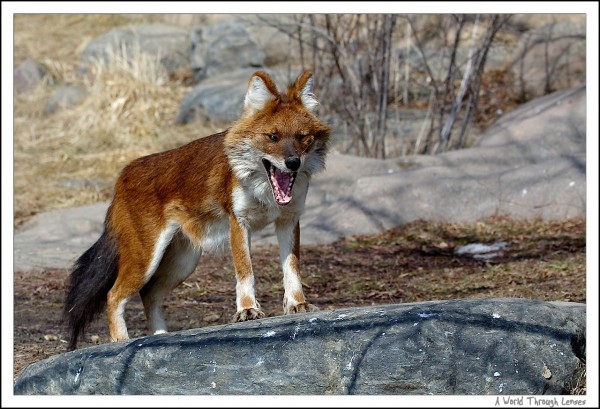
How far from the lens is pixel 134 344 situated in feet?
19.0

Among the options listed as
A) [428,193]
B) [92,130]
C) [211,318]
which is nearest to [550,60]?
[428,193]

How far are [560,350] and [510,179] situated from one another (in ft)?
20.8

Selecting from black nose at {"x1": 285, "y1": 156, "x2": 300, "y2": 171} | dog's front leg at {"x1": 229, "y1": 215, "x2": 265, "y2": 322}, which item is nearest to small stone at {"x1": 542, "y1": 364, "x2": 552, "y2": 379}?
dog's front leg at {"x1": 229, "y1": 215, "x2": 265, "y2": 322}

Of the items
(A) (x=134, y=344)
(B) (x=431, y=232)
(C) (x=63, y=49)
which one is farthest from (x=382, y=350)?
(C) (x=63, y=49)

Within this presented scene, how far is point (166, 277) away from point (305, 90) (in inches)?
73.2

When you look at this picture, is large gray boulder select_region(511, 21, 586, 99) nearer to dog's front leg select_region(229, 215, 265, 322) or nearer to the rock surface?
the rock surface

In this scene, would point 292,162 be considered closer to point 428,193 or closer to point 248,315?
point 248,315

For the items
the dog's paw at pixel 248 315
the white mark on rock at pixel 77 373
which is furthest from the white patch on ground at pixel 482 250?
the white mark on rock at pixel 77 373

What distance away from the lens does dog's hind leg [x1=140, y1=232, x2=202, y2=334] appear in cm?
749

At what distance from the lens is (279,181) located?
6.68 meters

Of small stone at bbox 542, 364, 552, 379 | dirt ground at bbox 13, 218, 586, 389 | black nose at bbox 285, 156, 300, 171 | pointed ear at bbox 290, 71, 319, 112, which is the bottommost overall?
dirt ground at bbox 13, 218, 586, 389

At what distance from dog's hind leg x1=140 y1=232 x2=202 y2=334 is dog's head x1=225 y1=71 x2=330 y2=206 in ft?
3.33

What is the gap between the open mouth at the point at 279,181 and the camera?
21.8ft

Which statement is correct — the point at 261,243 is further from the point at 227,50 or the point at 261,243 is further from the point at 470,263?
the point at 227,50
